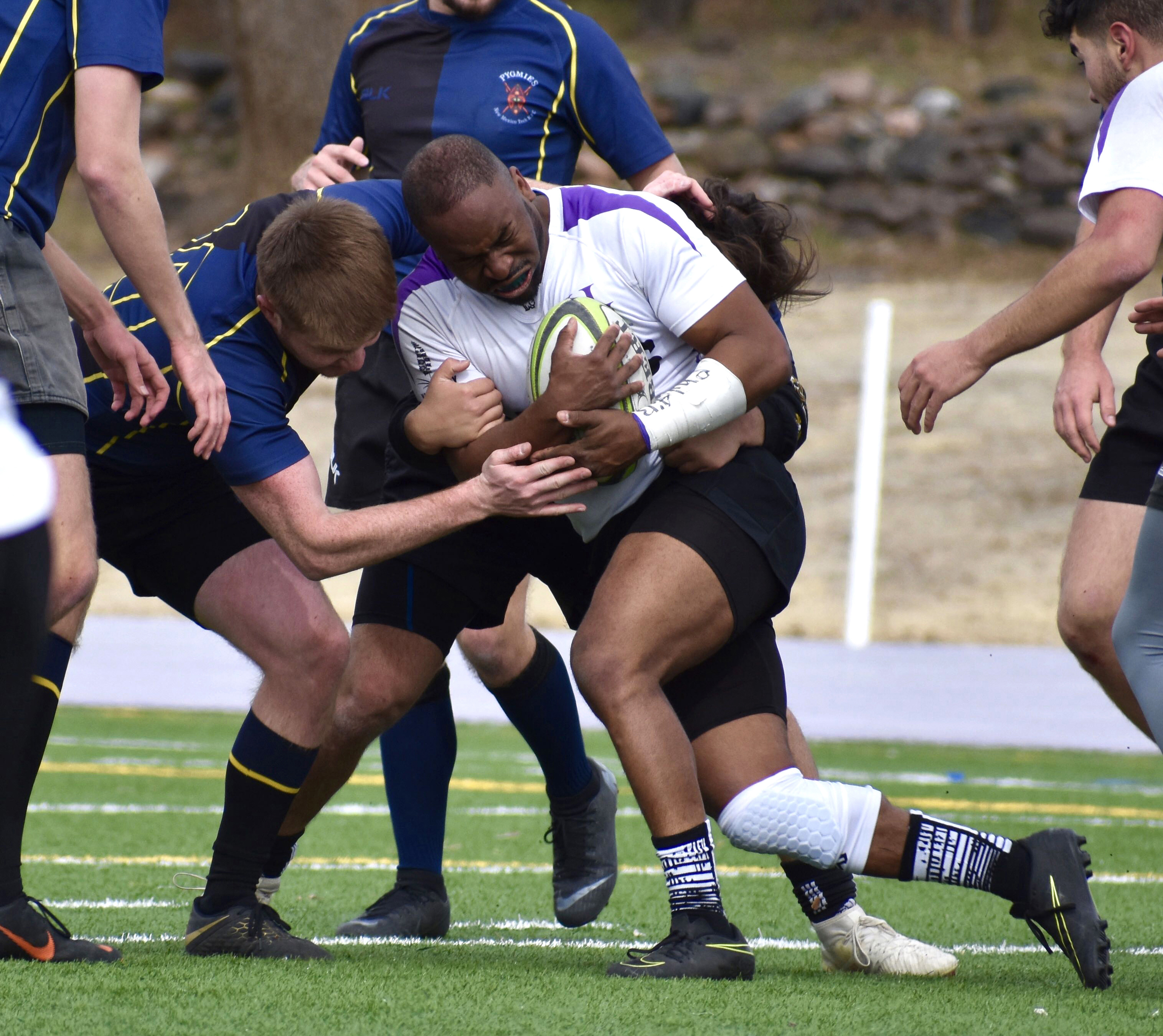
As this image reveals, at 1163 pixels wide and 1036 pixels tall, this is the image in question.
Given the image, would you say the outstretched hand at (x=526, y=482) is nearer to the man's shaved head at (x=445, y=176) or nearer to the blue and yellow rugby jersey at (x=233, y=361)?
the blue and yellow rugby jersey at (x=233, y=361)

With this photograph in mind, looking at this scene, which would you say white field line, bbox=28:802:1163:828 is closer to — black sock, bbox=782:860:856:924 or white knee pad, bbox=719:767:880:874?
black sock, bbox=782:860:856:924

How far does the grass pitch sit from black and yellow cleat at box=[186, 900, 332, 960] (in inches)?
2.4

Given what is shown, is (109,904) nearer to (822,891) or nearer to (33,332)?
(33,332)

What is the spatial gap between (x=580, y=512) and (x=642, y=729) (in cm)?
53

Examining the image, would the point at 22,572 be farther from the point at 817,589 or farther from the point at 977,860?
the point at 817,589

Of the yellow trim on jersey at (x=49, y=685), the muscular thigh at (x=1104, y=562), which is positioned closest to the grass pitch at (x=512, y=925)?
the yellow trim on jersey at (x=49, y=685)

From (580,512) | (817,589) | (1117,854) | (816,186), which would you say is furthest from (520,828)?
(816,186)

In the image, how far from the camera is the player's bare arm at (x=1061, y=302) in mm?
3049

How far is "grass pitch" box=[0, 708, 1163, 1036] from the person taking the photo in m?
2.85

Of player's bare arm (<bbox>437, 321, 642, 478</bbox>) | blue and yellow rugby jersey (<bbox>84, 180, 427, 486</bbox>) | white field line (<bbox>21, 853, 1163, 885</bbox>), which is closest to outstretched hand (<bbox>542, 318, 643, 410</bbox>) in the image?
player's bare arm (<bbox>437, 321, 642, 478</bbox>)

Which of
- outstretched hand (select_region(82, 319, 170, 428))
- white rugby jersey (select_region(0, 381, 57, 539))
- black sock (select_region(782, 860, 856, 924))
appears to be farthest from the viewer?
black sock (select_region(782, 860, 856, 924))

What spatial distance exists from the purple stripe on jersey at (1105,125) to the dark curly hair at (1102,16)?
20 cm

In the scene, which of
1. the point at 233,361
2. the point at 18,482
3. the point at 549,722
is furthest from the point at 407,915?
the point at 18,482

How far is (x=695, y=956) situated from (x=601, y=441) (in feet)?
3.34
